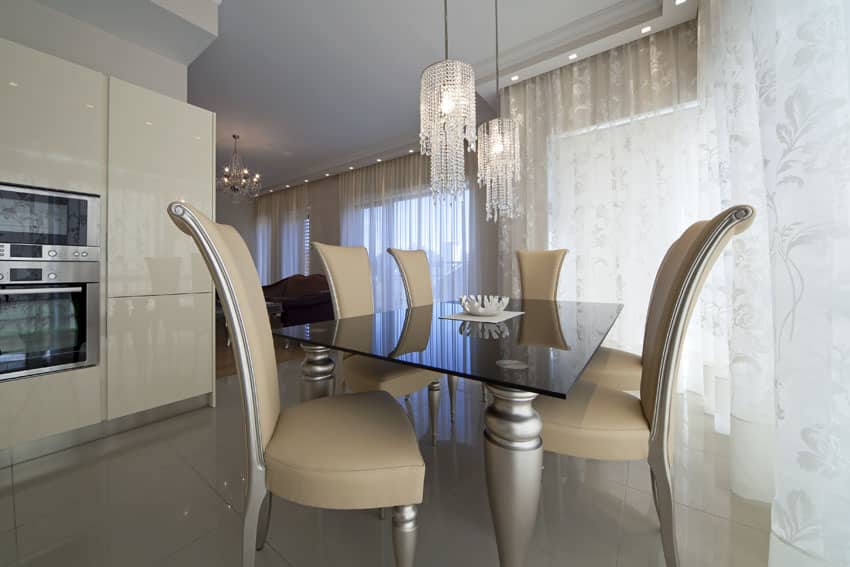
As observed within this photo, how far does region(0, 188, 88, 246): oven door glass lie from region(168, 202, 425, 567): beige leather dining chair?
5.38 feet

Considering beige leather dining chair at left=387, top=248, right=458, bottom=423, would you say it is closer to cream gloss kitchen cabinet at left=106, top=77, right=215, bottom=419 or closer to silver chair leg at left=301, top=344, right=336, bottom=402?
silver chair leg at left=301, top=344, right=336, bottom=402

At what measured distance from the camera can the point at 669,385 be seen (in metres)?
0.95

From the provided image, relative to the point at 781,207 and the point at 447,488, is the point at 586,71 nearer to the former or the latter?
the point at 781,207

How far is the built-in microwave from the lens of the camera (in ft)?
5.59

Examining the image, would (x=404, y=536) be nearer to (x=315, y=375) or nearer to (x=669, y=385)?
(x=315, y=375)

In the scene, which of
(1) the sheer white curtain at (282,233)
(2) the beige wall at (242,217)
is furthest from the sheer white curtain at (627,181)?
(2) the beige wall at (242,217)

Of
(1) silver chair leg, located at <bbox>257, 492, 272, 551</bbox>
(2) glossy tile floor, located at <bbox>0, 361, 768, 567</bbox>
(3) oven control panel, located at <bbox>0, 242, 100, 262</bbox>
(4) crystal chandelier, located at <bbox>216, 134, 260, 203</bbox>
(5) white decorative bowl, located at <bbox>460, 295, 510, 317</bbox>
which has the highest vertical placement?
(4) crystal chandelier, located at <bbox>216, 134, 260, 203</bbox>

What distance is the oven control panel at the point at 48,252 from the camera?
1.69 meters

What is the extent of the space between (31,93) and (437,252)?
3951 millimetres

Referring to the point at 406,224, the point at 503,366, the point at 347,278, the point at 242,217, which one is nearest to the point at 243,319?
the point at 503,366

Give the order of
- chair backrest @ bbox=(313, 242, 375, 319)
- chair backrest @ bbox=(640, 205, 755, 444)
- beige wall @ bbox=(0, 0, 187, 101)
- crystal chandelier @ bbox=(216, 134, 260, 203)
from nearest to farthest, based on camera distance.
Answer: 1. chair backrest @ bbox=(640, 205, 755, 444)
2. chair backrest @ bbox=(313, 242, 375, 319)
3. beige wall @ bbox=(0, 0, 187, 101)
4. crystal chandelier @ bbox=(216, 134, 260, 203)

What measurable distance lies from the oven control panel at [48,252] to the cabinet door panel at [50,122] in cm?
32

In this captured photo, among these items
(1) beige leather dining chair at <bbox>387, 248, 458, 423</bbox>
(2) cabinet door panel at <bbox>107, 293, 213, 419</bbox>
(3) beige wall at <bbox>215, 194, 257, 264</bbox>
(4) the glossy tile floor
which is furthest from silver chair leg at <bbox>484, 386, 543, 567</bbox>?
(3) beige wall at <bbox>215, 194, 257, 264</bbox>

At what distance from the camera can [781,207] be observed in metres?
0.95
